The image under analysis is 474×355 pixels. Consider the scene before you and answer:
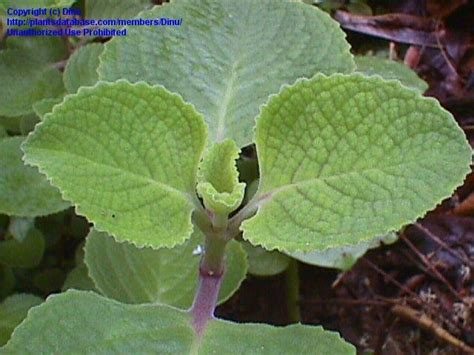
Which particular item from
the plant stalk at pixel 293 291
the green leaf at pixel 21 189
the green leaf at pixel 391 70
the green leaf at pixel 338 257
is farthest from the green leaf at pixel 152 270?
the green leaf at pixel 391 70

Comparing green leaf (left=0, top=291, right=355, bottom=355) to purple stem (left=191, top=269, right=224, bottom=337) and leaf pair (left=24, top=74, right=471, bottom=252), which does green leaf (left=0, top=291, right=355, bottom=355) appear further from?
leaf pair (left=24, top=74, right=471, bottom=252)

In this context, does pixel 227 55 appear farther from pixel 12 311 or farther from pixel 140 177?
pixel 12 311

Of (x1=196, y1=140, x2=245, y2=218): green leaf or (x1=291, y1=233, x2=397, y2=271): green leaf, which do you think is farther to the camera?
(x1=291, y1=233, x2=397, y2=271): green leaf

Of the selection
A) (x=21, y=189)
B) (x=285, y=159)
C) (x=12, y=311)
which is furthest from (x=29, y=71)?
(x=285, y=159)

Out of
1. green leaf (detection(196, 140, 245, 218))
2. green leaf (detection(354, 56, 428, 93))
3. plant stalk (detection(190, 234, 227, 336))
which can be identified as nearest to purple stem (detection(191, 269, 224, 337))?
plant stalk (detection(190, 234, 227, 336))

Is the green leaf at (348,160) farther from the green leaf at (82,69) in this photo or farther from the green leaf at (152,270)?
the green leaf at (82,69)

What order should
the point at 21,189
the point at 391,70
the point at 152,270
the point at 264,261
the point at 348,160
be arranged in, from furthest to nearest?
the point at 391,70 < the point at 264,261 < the point at 21,189 < the point at 152,270 < the point at 348,160
